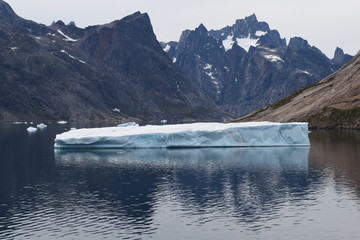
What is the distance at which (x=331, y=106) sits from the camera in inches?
6909

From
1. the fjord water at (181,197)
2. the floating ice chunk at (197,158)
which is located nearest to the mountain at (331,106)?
the floating ice chunk at (197,158)

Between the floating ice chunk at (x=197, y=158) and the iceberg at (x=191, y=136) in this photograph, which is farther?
the iceberg at (x=191, y=136)

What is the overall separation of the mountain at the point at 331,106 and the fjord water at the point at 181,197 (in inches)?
3247

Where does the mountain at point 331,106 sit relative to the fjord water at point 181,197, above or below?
above

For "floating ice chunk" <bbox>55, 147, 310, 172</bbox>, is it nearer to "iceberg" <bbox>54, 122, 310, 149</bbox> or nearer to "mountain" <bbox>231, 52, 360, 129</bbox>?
"iceberg" <bbox>54, 122, 310, 149</bbox>

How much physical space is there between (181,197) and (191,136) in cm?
5379

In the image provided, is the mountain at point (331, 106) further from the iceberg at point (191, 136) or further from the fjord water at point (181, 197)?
the fjord water at point (181, 197)

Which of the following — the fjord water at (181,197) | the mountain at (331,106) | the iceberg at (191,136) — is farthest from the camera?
the mountain at (331,106)

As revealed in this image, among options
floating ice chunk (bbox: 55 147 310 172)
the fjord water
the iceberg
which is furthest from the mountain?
the fjord water

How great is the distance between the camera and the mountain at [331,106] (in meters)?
170

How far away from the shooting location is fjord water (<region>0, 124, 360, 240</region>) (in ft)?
132

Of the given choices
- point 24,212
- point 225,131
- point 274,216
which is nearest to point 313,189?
point 274,216

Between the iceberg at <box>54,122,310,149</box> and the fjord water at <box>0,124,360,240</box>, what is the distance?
12331 millimetres

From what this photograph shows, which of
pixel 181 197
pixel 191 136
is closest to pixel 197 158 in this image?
pixel 191 136
